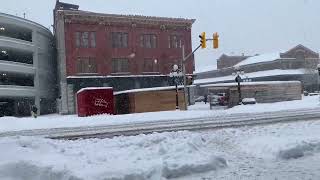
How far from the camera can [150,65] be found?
60.0 m

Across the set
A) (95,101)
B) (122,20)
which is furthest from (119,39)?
(95,101)

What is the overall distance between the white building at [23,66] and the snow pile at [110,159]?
43093 mm

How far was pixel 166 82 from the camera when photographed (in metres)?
60.4

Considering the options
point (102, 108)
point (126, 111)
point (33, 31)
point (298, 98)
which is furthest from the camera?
point (33, 31)

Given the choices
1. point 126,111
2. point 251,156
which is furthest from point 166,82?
point 251,156

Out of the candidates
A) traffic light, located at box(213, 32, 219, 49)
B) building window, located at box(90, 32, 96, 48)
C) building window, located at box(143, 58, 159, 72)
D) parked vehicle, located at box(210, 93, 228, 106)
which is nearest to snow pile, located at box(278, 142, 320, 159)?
traffic light, located at box(213, 32, 219, 49)

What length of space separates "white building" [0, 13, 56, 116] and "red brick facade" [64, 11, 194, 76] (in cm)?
509

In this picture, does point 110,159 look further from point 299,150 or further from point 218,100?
point 218,100

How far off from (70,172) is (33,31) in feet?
167

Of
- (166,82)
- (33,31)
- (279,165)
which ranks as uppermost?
(33,31)

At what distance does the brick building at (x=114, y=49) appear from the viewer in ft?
179

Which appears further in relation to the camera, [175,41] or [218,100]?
[175,41]

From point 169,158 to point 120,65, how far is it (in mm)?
48489

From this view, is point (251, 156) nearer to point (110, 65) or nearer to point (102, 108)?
point (102, 108)
